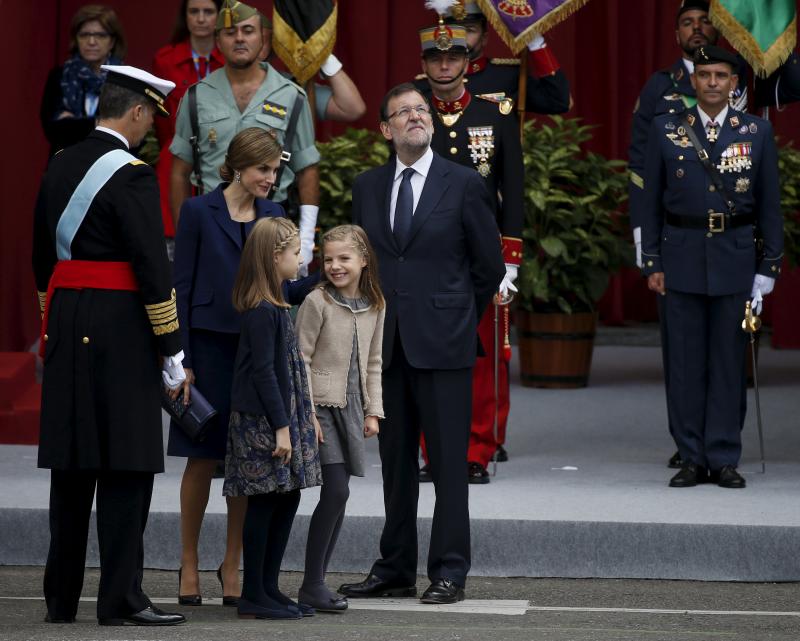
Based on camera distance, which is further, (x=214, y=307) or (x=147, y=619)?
(x=214, y=307)

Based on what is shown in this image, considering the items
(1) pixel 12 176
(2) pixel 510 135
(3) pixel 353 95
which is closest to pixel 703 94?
(2) pixel 510 135

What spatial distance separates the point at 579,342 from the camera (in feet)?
32.0

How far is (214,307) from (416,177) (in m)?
0.80

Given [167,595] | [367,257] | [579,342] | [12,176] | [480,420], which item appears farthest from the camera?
[12,176]

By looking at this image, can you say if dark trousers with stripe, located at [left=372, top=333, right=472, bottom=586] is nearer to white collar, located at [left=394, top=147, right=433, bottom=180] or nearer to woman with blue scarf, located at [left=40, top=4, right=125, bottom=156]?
white collar, located at [left=394, top=147, right=433, bottom=180]

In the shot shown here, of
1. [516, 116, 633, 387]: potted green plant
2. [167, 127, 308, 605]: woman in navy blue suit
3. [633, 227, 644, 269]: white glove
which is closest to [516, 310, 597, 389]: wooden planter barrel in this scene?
[516, 116, 633, 387]: potted green plant

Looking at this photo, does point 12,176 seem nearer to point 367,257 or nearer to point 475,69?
point 475,69

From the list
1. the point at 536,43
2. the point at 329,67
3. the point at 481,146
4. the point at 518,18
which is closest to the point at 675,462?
the point at 481,146

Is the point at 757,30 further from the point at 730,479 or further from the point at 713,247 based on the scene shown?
the point at 730,479

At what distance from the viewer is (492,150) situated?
7.26m

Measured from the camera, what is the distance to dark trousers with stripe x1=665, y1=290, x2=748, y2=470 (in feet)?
23.9

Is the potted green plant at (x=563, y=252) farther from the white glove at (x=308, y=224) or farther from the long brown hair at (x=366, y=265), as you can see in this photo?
the long brown hair at (x=366, y=265)

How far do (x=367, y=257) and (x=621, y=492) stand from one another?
1.90 meters

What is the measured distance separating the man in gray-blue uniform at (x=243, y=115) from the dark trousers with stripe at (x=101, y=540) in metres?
1.79
